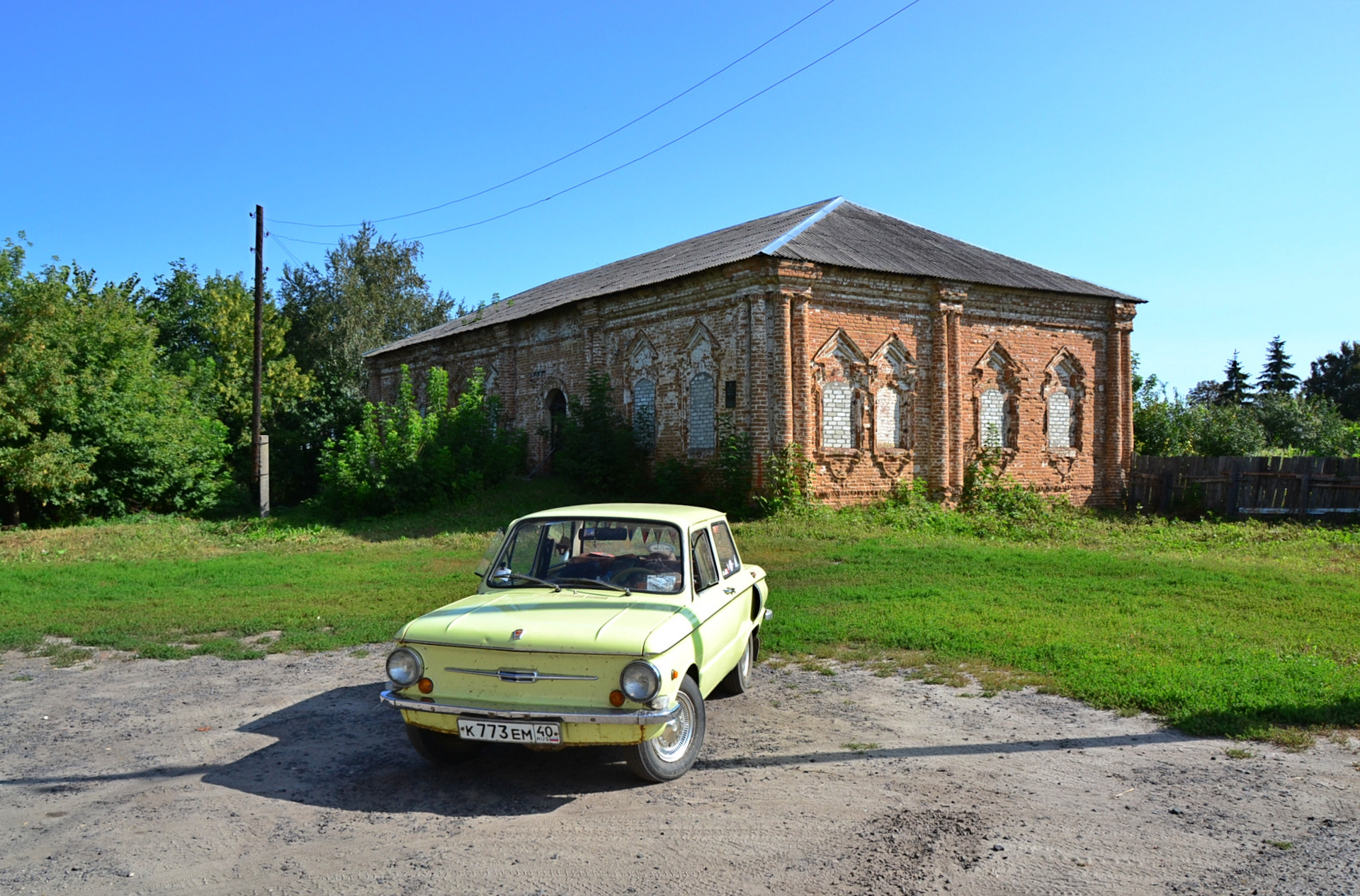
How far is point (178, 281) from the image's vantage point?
48219 mm

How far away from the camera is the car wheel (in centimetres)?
512

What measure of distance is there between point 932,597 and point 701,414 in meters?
9.79

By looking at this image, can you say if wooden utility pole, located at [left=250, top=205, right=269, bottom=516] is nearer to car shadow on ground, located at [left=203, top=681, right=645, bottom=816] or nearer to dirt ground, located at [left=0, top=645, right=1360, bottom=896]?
dirt ground, located at [left=0, top=645, right=1360, bottom=896]

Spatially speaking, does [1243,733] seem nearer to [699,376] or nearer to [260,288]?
[699,376]

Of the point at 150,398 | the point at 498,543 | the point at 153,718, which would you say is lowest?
the point at 153,718

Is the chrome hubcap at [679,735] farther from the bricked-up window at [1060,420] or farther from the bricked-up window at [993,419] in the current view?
the bricked-up window at [1060,420]

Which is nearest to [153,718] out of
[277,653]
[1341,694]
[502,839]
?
[277,653]

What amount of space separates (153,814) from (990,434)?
18973 mm

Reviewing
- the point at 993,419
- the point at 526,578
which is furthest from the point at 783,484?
the point at 526,578

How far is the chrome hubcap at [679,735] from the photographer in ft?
17.5

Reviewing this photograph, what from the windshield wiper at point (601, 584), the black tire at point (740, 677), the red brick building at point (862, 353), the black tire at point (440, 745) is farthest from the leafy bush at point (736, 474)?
the black tire at point (440, 745)

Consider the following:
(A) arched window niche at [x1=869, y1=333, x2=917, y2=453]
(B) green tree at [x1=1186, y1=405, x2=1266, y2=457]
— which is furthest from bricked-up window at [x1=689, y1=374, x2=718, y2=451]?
(B) green tree at [x1=1186, y1=405, x2=1266, y2=457]

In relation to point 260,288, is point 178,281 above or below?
above

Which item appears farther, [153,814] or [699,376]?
[699,376]
